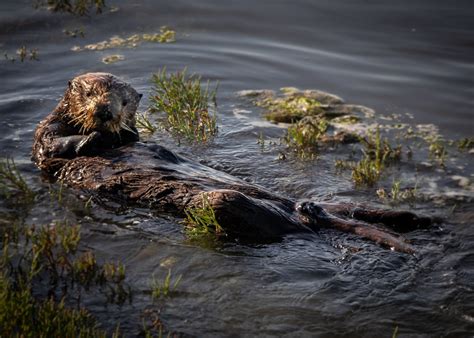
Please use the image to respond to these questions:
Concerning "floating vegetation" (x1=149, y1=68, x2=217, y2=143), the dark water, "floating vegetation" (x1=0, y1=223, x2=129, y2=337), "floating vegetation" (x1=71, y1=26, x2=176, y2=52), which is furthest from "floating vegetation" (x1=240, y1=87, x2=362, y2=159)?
"floating vegetation" (x1=0, y1=223, x2=129, y2=337)

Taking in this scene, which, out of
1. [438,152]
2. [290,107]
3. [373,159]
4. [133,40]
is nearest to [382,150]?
[373,159]

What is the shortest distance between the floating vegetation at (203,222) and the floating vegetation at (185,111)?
2.35 meters

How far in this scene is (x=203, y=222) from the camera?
4789 millimetres

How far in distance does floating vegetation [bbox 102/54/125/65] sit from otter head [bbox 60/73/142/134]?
3502 millimetres

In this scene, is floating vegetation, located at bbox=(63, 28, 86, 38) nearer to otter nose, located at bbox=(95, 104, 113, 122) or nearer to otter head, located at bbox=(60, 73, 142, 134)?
otter head, located at bbox=(60, 73, 142, 134)

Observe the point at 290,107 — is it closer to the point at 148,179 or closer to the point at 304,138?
the point at 304,138

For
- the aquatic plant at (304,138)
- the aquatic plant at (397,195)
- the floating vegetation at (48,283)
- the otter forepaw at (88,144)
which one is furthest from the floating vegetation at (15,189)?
the aquatic plant at (397,195)

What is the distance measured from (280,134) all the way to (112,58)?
309cm

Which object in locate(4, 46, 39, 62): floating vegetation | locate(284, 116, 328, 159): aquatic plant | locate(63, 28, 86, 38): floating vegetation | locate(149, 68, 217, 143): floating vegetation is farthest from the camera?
locate(63, 28, 86, 38): floating vegetation

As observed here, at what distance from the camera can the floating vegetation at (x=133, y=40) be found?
9.83 meters

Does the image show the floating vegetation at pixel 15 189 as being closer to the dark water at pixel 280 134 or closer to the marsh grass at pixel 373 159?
the dark water at pixel 280 134

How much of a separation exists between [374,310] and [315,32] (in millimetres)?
7074

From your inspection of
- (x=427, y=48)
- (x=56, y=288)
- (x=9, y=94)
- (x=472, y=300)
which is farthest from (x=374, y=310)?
(x=427, y=48)

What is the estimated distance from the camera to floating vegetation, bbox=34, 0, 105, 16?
10680 millimetres
